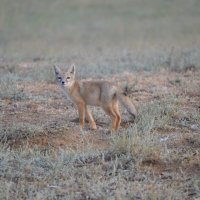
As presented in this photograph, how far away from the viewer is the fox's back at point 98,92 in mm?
8578

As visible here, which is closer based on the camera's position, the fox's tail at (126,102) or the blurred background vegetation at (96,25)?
the fox's tail at (126,102)

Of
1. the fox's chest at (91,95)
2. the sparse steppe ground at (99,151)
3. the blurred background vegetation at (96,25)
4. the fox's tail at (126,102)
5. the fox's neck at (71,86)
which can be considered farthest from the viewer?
the blurred background vegetation at (96,25)

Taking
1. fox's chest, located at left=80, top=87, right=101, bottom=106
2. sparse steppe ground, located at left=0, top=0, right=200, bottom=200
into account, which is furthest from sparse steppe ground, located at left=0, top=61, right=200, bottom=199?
fox's chest, located at left=80, top=87, right=101, bottom=106

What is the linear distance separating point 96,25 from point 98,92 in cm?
2398

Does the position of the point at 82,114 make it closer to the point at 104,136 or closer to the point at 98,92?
the point at 98,92

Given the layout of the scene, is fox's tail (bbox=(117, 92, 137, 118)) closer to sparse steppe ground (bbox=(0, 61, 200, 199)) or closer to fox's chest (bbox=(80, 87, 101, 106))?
sparse steppe ground (bbox=(0, 61, 200, 199))

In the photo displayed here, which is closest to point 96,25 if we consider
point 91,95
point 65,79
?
point 65,79

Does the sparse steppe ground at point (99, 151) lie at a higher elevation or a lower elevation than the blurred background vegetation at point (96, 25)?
higher

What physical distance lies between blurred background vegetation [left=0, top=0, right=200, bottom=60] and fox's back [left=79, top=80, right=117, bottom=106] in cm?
1373

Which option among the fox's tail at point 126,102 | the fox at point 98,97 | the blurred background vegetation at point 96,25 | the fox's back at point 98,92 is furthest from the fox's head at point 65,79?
the blurred background vegetation at point 96,25

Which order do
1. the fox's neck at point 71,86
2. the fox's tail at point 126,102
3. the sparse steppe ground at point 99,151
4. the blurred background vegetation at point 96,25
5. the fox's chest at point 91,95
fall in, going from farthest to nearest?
the blurred background vegetation at point 96,25 < the fox's neck at point 71,86 < the fox's chest at point 91,95 < the fox's tail at point 126,102 < the sparse steppe ground at point 99,151

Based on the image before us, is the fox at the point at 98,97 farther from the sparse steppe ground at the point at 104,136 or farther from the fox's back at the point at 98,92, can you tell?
the sparse steppe ground at the point at 104,136

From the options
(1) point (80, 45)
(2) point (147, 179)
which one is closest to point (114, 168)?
(2) point (147, 179)

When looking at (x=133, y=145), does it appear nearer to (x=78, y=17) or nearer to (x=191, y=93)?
(x=191, y=93)
